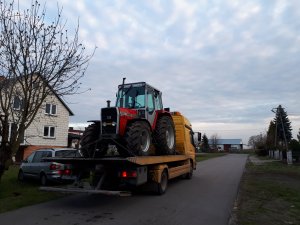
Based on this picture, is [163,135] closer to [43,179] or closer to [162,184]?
[162,184]

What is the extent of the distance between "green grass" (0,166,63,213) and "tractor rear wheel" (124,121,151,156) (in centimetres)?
320

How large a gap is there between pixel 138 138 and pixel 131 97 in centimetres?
273

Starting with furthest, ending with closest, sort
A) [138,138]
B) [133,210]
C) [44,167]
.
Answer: [44,167] → [138,138] → [133,210]

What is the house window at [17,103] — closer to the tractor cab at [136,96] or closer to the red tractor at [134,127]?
→ the red tractor at [134,127]

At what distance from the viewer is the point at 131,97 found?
1393 cm

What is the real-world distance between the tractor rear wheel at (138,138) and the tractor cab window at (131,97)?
150 centimetres

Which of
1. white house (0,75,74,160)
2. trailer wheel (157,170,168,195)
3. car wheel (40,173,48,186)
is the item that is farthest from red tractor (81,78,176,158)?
white house (0,75,74,160)

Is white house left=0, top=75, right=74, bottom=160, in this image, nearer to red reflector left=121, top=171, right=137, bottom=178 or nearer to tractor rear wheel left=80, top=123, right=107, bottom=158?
tractor rear wheel left=80, top=123, right=107, bottom=158

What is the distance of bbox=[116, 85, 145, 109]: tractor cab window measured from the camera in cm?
1374

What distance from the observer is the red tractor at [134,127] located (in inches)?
462

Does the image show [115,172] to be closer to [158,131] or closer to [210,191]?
[158,131]

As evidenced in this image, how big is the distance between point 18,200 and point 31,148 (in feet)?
89.2

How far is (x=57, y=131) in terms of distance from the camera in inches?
1604

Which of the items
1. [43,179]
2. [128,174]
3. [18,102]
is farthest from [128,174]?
[43,179]
